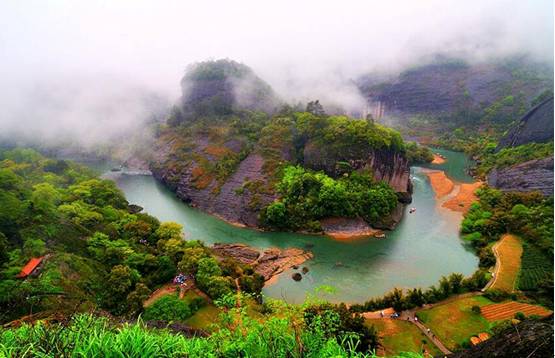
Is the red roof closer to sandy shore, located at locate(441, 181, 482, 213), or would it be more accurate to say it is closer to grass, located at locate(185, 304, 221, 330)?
grass, located at locate(185, 304, 221, 330)

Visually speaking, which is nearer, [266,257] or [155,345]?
[155,345]

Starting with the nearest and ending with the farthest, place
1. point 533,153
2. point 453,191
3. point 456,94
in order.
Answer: point 533,153 < point 453,191 < point 456,94

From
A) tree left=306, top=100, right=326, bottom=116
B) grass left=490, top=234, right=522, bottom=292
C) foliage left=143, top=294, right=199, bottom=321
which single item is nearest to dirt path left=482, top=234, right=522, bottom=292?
grass left=490, top=234, right=522, bottom=292

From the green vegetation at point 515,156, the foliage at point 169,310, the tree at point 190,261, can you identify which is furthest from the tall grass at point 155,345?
the green vegetation at point 515,156

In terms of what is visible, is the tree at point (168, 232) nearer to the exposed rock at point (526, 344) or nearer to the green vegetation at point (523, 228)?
the green vegetation at point (523, 228)

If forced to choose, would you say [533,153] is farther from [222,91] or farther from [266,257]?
[222,91]

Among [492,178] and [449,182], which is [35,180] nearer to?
[449,182]

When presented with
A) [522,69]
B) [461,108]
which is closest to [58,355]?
[461,108]

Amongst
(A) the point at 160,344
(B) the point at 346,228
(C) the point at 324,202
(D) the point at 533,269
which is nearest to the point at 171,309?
(A) the point at 160,344
